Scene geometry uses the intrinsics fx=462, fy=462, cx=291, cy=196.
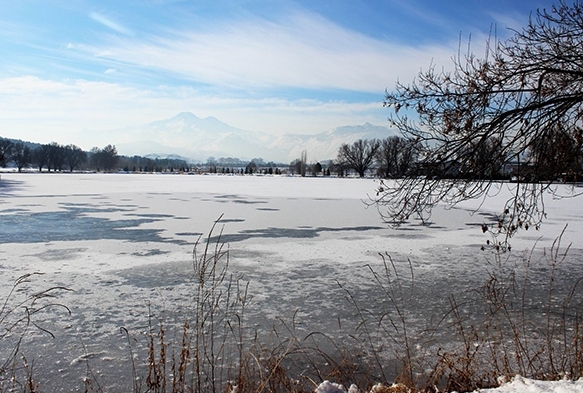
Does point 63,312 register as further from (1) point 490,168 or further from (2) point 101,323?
(1) point 490,168

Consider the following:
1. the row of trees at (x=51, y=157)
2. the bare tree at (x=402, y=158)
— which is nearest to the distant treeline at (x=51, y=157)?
the row of trees at (x=51, y=157)

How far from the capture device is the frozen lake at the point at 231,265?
5359 millimetres

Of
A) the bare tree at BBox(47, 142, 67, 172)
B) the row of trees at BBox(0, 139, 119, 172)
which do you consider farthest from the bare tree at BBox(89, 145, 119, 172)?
the bare tree at BBox(47, 142, 67, 172)

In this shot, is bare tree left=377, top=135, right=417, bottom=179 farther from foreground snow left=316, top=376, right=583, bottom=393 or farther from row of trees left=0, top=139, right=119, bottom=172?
row of trees left=0, top=139, right=119, bottom=172

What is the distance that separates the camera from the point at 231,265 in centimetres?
870

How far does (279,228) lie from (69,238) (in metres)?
5.62

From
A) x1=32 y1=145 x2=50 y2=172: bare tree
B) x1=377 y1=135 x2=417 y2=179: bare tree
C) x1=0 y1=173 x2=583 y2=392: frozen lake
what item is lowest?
x1=0 y1=173 x2=583 y2=392: frozen lake

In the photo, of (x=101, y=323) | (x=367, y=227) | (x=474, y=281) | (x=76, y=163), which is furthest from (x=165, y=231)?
(x=76, y=163)

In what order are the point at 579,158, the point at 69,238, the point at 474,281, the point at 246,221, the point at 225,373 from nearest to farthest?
the point at 225,373
the point at 579,158
the point at 474,281
the point at 69,238
the point at 246,221

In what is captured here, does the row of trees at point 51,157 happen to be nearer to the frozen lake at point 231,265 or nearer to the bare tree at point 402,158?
the frozen lake at point 231,265

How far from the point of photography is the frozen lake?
5.36 m

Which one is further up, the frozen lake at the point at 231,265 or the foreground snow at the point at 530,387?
the foreground snow at the point at 530,387

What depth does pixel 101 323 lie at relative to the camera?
5500 millimetres

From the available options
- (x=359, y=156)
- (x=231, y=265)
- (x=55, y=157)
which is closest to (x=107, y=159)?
(x=55, y=157)
